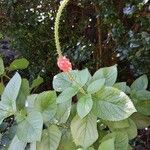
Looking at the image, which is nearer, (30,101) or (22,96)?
(30,101)

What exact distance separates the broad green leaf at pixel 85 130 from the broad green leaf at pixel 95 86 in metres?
0.08

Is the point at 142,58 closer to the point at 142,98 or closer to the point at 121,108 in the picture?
the point at 142,98

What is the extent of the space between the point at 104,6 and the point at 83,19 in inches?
15.8

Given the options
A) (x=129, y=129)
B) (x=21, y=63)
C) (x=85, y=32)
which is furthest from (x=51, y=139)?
(x=85, y=32)

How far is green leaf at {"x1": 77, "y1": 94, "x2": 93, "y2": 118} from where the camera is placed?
134 cm

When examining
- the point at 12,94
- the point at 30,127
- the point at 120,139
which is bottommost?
the point at 120,139

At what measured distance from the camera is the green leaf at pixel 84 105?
1.34 meters

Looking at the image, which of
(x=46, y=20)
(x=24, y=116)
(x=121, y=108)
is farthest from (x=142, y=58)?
(x=46, y=20)

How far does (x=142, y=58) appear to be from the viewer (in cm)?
170

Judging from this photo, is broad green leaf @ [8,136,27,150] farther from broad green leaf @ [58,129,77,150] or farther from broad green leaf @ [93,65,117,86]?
broad green leaf @ [93,65,117,86]

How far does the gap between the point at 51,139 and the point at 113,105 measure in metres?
0.25

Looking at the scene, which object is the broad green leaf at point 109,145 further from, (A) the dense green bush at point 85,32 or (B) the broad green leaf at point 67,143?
(A) the dense green bush at point 85,32

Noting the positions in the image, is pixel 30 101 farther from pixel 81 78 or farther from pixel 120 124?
pixel 120 124

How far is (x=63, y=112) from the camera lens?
1.43 metres
